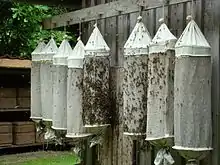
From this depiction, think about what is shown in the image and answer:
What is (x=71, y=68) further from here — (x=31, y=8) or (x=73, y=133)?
(x=31, y=8)

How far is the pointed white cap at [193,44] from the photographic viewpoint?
246 cm

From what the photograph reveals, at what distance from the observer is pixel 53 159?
8352 millimetres

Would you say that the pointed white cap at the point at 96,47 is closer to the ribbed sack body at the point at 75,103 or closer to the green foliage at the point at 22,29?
the ribbed sack body at the point at 75,103

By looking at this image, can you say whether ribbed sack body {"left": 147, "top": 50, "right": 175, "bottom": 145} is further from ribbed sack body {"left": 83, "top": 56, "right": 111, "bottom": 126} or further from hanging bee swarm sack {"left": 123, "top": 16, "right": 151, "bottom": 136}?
ribbed sack body {"left": 83, "top": 56, "right": 111, "bottom": 126}

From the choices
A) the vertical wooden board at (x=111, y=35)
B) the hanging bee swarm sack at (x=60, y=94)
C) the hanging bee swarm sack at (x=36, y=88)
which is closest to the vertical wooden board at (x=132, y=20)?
the vertical wooden board at (x=111, y=35)

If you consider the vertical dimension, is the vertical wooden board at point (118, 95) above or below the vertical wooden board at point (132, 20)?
below

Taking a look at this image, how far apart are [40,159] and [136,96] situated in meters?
5.73

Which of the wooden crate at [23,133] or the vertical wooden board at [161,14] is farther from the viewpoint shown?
the wooden crate at [23,133]

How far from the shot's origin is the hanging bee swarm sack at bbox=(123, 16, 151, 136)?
2859mm

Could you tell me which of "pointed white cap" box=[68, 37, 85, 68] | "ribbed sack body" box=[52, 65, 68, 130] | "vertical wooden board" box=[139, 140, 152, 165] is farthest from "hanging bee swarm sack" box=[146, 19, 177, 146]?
"ribbed sack body" box=[52, 65, 68, 130]

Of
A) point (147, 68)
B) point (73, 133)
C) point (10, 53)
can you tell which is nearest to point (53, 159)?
point (10, 53)

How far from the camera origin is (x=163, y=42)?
2.64 m

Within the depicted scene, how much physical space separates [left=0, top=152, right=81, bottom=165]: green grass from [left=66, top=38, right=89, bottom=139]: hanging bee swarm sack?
451cm

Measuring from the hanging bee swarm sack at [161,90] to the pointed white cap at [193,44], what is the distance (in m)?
0.13
